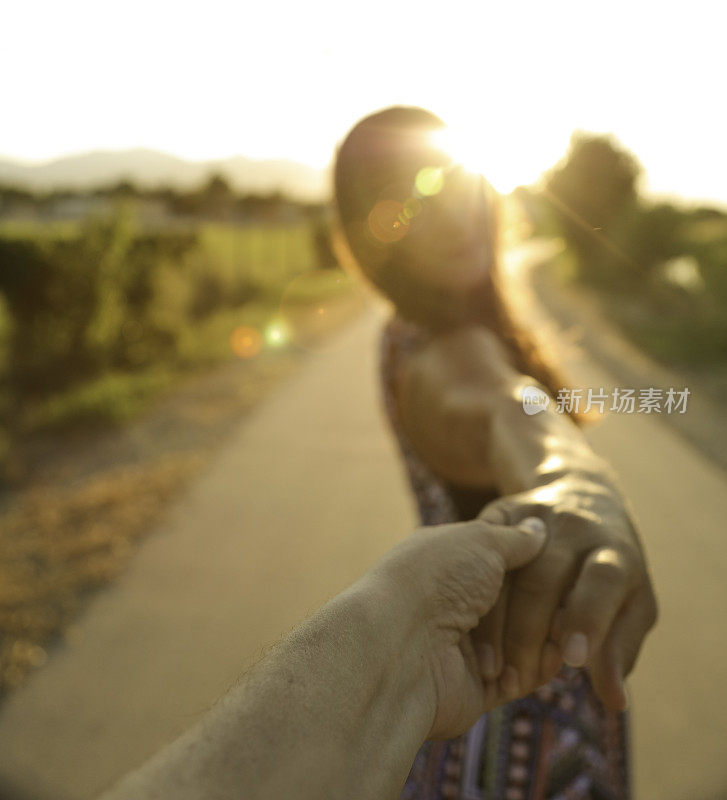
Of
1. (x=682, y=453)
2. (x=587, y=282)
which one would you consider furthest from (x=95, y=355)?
(x=587, y=282)

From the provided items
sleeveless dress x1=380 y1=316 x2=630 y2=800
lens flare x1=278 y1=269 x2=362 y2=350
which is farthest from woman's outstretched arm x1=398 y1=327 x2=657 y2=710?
lens flare x1=278 y1=269 x2=362 y2=350

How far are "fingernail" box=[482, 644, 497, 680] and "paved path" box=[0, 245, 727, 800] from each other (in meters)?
0.37

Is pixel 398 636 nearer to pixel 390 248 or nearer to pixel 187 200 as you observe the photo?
pixel 390 248

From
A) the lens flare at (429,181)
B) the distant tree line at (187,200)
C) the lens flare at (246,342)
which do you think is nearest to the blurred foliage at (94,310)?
the distant tree line at (187,200)

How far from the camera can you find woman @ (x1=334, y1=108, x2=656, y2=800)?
0.84 m

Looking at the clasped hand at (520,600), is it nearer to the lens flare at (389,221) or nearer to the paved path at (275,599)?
the paved path at (275,599)

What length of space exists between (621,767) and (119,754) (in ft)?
7.31

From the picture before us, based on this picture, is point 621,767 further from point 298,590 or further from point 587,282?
point 587,282

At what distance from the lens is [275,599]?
11.4 ft

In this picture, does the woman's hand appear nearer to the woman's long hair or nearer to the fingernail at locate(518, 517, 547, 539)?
the fingernail at locate(518, 517, 547, 539)

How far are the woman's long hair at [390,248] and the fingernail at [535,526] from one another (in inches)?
26.9

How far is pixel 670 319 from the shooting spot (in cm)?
1012

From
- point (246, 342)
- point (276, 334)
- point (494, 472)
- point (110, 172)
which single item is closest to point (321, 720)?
point (494, 472)

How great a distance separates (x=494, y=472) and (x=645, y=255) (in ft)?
51.7
